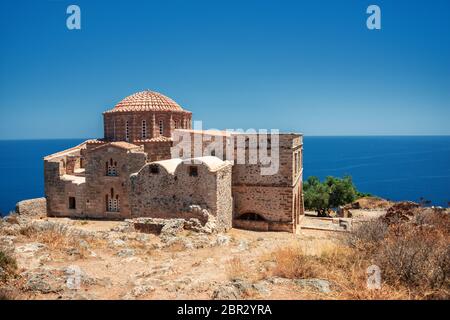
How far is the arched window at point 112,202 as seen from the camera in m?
21.1

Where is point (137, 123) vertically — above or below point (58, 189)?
above

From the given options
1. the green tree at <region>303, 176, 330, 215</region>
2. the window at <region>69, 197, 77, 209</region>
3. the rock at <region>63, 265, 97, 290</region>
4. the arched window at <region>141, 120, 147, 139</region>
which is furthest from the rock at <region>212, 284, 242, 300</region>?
the green tree at <region>303, 176, 330, 215</region>

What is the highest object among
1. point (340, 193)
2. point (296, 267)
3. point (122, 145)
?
point (122, 145)

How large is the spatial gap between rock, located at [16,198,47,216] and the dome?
7465mm

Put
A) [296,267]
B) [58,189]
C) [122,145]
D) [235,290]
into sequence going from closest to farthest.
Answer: [235,290] → [296,267] → [122,145] → [58,189]

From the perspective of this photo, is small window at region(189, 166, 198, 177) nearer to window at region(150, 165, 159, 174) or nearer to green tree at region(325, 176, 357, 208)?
window at region(150, 165, 159, 174)

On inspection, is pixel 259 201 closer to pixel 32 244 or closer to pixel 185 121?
pixel 185 121

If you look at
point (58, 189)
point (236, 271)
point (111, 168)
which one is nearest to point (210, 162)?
point (111, 168)

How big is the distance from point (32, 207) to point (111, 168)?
5798 mm

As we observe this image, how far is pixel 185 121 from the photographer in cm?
2383

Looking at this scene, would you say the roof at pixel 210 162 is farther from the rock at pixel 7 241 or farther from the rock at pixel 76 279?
the rock at pixel 76 279

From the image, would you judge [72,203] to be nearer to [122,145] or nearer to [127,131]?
[122,145]

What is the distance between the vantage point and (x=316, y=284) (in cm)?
693

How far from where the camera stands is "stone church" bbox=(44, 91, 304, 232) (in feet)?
56.6
